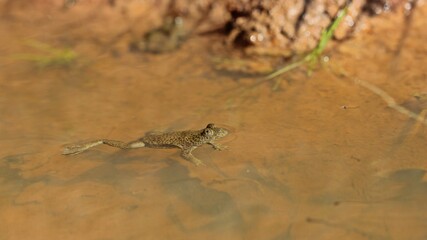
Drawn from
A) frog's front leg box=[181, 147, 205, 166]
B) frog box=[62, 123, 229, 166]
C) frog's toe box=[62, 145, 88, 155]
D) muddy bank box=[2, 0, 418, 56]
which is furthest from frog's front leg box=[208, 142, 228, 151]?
muddy bank box=[2, 0, 418, 56]

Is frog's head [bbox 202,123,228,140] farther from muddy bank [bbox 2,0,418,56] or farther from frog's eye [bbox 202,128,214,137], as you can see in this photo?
muddy bank [bbox 2,0,418,56]

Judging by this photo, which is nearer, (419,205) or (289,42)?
(419,205)

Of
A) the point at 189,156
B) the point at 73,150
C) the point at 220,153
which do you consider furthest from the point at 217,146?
the point at 73,150

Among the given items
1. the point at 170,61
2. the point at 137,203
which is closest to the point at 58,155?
the point at 137,203

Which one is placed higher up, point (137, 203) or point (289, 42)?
point (289, 42)

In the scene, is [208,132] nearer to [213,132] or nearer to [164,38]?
[213,132]

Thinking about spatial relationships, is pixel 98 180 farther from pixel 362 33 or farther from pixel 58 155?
pixel 362 33
